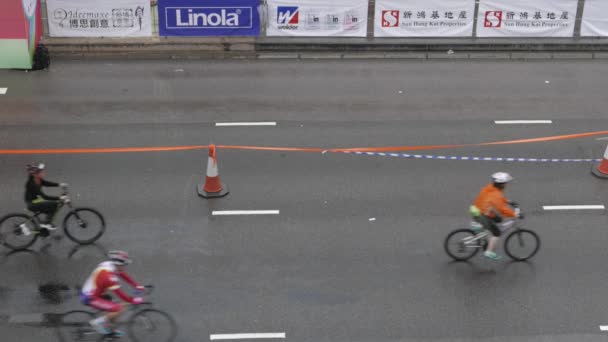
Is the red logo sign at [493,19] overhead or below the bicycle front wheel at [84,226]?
overhead

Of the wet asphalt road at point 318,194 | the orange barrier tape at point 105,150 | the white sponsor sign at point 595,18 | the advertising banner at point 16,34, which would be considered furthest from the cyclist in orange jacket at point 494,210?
the advertising banner at point 16,34

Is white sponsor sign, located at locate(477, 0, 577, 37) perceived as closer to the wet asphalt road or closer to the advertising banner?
the wet asphalt road

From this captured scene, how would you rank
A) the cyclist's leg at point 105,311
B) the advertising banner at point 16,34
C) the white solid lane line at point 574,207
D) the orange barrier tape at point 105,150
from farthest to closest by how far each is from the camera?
the advertising banner at point 16,34, the orange barrier tape at point 105,150, the white solid lane line at point 574,207, the cyclist's leg at point 105,311

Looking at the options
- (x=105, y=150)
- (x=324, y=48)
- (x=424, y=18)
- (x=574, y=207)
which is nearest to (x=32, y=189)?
(x=105, y=150)

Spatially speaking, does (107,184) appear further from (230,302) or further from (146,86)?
(146,86)

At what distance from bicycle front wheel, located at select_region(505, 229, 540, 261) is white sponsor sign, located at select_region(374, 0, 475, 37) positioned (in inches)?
451

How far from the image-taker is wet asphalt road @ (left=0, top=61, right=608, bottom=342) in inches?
412

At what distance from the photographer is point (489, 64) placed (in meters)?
21.3

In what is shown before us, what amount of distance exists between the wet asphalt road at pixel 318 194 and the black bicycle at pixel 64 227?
0.78 ft

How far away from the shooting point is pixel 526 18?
21969mm

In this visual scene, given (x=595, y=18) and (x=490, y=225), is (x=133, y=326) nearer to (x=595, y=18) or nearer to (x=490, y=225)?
(x=490, y=225)

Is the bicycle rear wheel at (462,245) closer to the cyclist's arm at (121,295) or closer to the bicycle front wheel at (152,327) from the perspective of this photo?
the bicycle front wheel at (152,327)

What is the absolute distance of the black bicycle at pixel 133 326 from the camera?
9.84 m

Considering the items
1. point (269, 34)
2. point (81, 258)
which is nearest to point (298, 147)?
point (81, 258)
